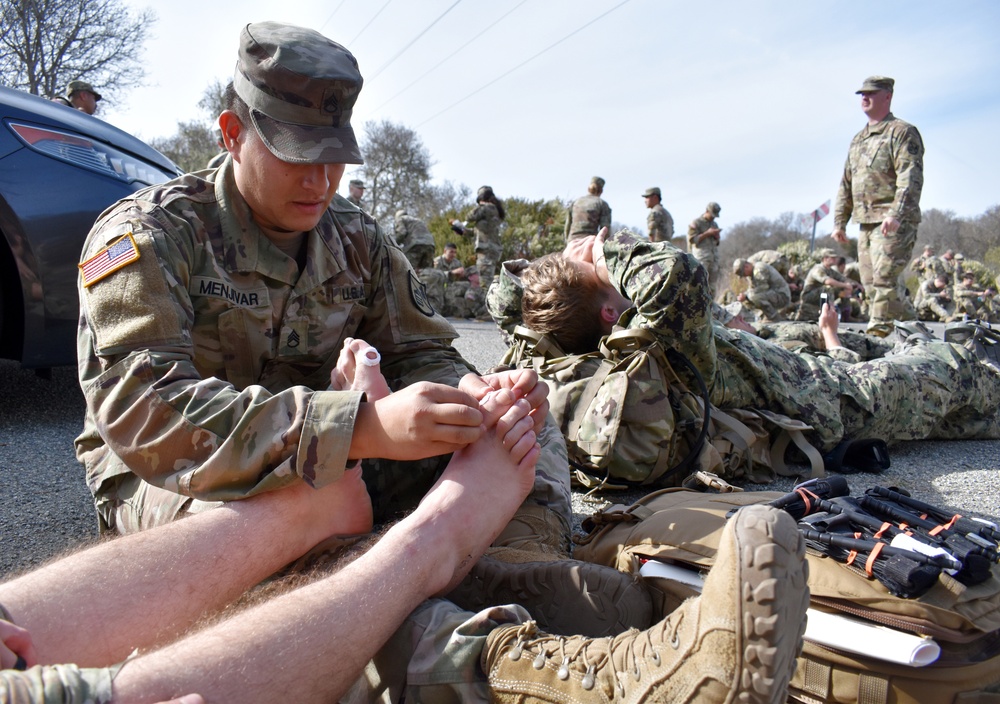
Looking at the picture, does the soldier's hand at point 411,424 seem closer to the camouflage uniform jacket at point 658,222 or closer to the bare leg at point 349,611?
the bare leg at point 349,611

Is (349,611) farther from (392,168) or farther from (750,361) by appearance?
(392,168)

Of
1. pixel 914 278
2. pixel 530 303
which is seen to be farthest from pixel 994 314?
pixel 530 303

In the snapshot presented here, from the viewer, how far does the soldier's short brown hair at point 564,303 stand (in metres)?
3.12

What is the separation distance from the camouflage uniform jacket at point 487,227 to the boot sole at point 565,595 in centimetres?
1355

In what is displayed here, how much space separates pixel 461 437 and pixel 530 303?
5.09ft

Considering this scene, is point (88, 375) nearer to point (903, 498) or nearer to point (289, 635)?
point (289, 635)

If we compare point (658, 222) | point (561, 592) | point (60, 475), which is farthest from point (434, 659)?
point (658, 222)

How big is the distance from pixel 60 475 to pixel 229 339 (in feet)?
4.13

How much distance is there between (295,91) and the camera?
1977 mm

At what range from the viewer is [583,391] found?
2.85 m

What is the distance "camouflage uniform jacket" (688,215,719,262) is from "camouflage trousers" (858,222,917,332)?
6046mm

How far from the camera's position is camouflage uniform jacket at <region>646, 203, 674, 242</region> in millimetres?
14312

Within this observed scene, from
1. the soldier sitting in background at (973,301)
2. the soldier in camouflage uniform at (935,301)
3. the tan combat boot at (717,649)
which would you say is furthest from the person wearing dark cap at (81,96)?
the soldier sitting in background at (973,301)

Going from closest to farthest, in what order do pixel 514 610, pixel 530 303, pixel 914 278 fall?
pixel 514 610
pixel 530 303
pixel 914 278
